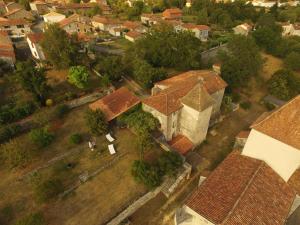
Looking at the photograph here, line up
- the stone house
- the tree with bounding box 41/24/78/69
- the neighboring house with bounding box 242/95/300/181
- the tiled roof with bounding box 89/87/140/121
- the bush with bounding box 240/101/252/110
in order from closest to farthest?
the neighboring house with bounding box 242/95/300/181 → the tiled roof with bounding box 89/87/140/121 → the tree with bounding box 41/24/78/69 → the bush with bounding box 240/101/252/110 → the stone house

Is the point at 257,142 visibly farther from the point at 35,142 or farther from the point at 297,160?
the point at 35,142

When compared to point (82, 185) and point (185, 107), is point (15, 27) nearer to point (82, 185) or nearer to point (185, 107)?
point (82, 185)

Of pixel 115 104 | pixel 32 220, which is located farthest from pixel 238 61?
pixel 32 220

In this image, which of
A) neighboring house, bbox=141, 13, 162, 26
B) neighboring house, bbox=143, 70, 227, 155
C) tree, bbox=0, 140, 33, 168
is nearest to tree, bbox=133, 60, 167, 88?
neighboring house, bbox=143, 70, 227, 155

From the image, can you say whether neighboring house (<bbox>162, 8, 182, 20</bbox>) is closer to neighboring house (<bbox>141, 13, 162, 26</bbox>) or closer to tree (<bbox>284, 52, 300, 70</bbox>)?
neighboring house (<bbox>141, 13, 162, 26</bbox>)

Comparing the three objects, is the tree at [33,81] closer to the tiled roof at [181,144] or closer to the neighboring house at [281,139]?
the tiled roof at [181,144]

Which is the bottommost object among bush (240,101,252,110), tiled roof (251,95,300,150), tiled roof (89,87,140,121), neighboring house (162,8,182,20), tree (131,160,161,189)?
bush (240,101,252,110)

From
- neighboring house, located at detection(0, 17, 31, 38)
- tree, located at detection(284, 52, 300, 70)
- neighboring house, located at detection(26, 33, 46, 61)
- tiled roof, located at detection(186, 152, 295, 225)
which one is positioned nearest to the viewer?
tiled roof, located at detection(186, 152, 295, 225)

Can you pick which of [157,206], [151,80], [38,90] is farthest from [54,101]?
[157,206]
